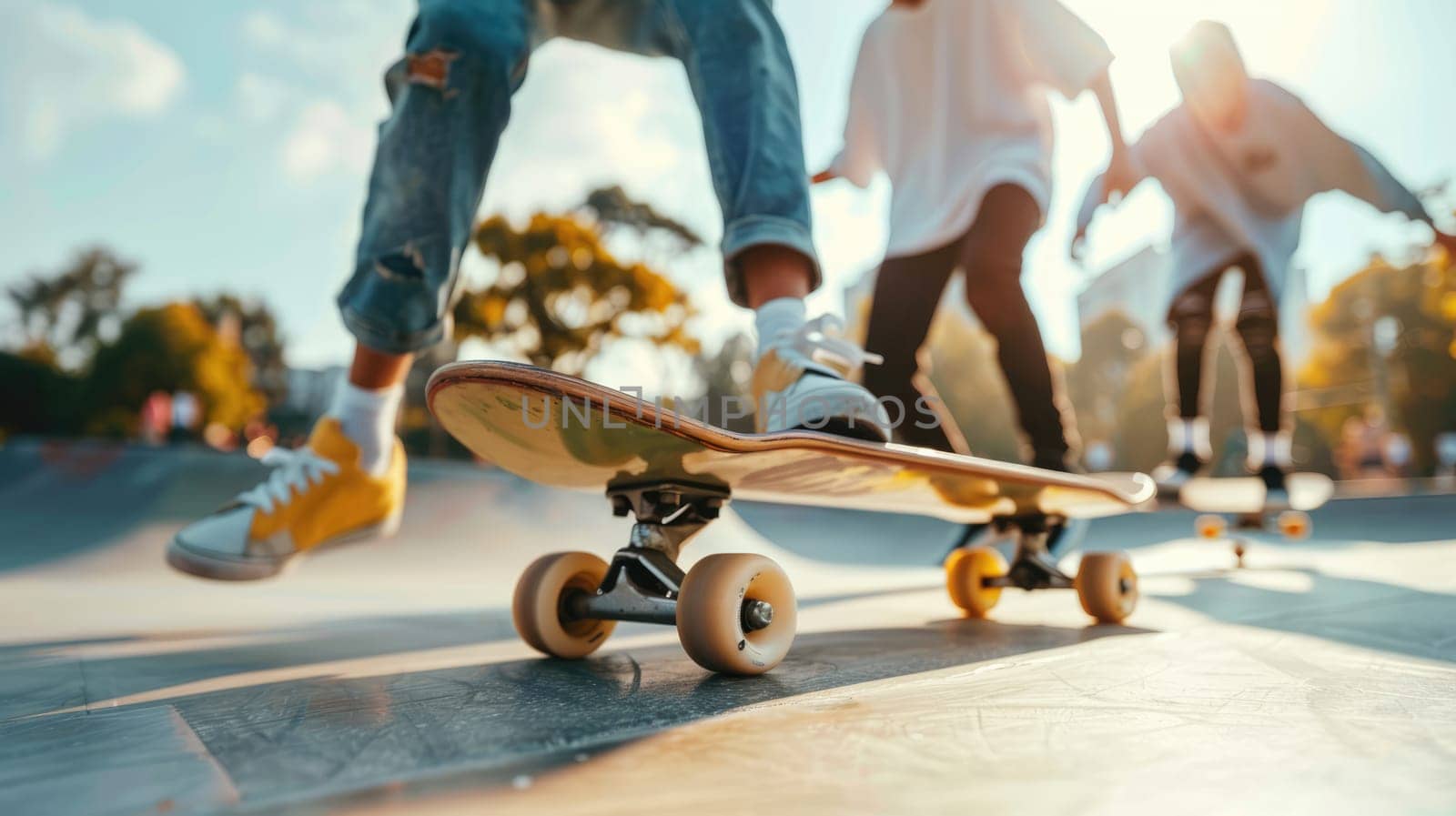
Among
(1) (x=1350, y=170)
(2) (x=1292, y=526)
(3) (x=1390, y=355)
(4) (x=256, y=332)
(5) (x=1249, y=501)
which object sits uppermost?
(4) (x=256, y=332)

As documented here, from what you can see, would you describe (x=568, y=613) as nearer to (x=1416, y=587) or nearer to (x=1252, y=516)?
(x=1416, y=587)

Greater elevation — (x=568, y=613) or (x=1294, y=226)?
(x=1294, y=226)

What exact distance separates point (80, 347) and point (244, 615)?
48.5 meters

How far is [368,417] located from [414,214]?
52cm

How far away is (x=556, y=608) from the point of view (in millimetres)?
1435

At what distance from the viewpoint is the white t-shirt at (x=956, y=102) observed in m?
2.93

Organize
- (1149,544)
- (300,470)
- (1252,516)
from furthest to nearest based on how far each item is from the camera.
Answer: (1149,544)
(1252,516)
(300,470)

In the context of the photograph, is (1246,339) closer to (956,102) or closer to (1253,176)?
(1253,176)

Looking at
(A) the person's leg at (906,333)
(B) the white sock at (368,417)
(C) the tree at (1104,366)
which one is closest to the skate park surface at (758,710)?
(B) the white sock at (368,417)

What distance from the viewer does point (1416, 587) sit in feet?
8.31

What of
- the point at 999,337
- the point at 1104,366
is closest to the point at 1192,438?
the point at 999,337

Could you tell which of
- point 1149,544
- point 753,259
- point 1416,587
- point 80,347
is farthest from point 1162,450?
point 80,347

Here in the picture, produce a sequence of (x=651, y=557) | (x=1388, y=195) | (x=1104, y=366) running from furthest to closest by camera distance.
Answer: (x=1104, y=366), (x=1388, y=195), (x=651, y=557)

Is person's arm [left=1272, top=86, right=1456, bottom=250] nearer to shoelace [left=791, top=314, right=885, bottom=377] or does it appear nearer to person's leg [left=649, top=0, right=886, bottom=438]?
person's leg [left=649, top=0, right=886, bottom=438]
